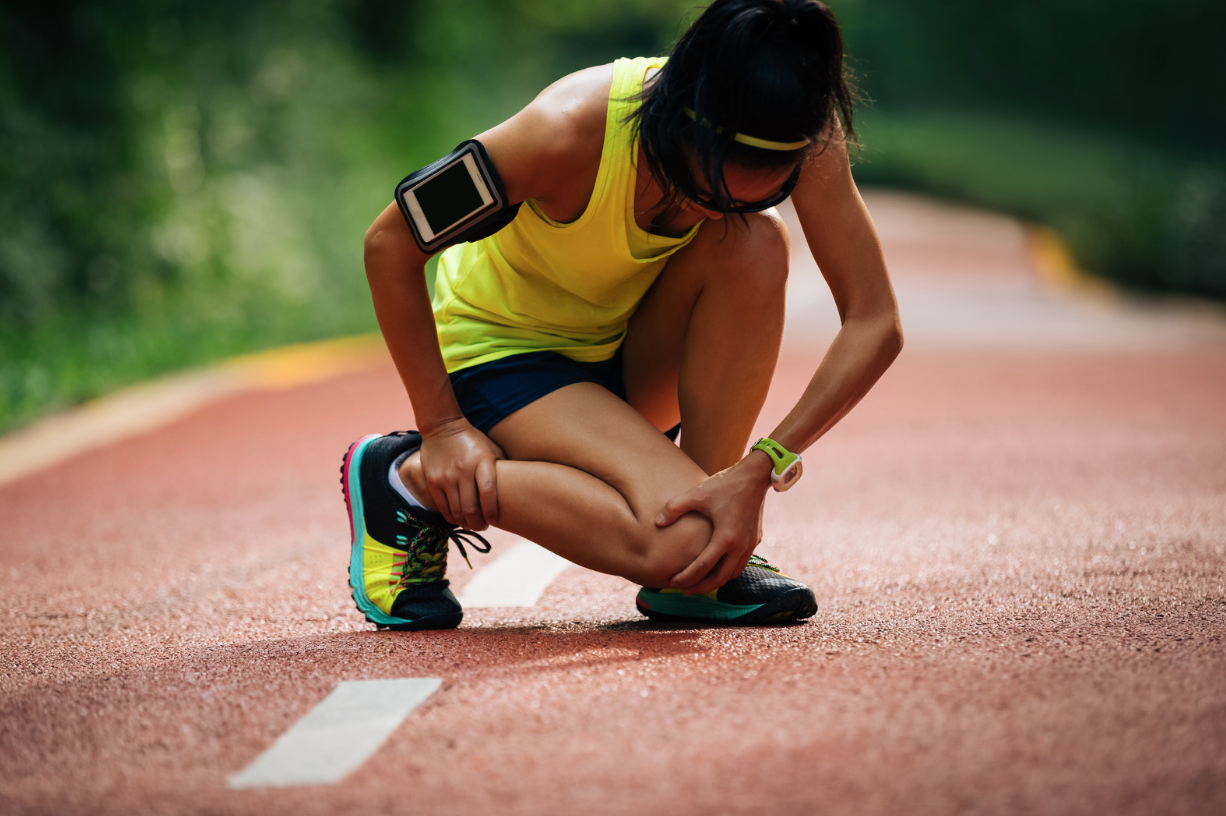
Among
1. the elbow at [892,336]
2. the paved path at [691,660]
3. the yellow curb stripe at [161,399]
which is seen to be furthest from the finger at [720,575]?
the yellow curb stripe at [161,399]

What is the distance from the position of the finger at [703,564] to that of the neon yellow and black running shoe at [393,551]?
504mm

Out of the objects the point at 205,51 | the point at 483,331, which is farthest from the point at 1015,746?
the point at 205,51

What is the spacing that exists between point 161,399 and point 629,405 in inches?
234

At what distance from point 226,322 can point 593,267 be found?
949 centimetres

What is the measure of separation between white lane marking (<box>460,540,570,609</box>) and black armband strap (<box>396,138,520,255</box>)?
3.31 feet

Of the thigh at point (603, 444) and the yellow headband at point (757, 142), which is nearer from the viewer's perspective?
the yellow headband at point (757, 142)

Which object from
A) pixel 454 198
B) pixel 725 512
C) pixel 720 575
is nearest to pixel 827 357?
pixel 725 512

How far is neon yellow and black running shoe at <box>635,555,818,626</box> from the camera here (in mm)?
2727

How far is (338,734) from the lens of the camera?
202 cm

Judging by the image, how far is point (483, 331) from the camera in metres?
3.02

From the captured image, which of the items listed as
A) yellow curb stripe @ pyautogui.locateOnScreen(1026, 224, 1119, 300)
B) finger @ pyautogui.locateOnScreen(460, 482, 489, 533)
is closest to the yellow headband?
finger @ pyautogui.locateOnScreen(460, 482, 489, 533)

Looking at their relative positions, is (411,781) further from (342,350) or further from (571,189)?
(342,350)

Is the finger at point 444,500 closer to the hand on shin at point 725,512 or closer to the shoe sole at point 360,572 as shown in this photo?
the shoe sole at point 360,572

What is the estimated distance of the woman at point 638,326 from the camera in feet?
7.86
